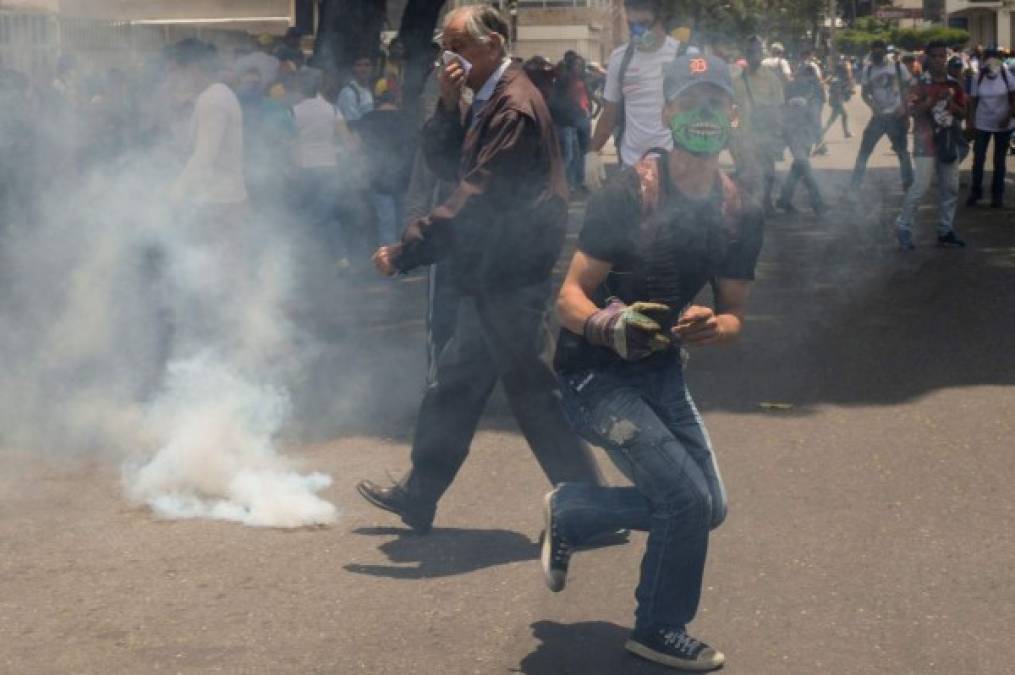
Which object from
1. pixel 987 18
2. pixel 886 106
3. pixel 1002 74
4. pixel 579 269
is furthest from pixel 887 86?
pixel 987 18

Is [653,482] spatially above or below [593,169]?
below

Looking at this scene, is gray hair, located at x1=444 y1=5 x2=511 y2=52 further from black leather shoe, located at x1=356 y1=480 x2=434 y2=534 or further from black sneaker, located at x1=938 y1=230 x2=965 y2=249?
black sneaker, located at x1=938 y1=230 x2=965 y2=249

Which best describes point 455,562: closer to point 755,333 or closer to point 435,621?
point 435,621

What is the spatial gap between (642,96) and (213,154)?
7.12 feet

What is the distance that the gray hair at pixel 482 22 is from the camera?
5.43m

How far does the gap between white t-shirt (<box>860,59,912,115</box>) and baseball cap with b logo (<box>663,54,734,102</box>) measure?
1246 centimetres

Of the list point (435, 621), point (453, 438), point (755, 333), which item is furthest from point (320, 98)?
point (435, 621)

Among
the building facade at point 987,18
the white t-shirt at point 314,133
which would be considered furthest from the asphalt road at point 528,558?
the building facade at point 987,18

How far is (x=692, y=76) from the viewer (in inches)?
Result: 173

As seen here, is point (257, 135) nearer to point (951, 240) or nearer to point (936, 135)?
point (936, 135)

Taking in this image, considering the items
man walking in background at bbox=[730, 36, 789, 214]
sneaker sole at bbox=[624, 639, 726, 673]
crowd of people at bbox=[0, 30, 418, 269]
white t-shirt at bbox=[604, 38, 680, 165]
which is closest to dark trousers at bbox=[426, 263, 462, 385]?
sneaker sole at bbox=[624, 639, 726, 673]

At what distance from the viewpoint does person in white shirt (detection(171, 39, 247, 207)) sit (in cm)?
834

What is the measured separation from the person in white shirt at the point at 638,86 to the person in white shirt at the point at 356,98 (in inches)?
206

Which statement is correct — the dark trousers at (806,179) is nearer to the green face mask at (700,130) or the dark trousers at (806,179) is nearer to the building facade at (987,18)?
the green face mask at (700,130)
